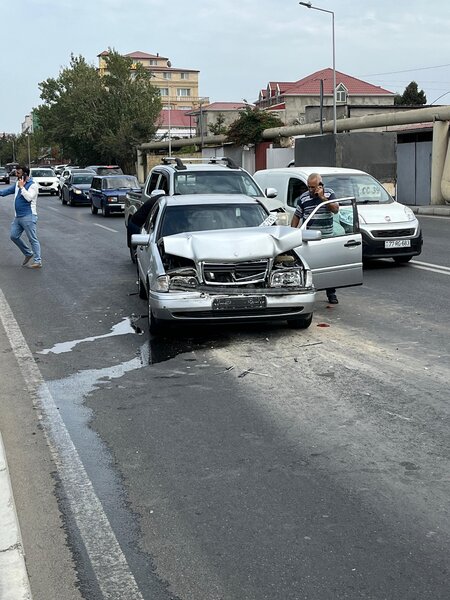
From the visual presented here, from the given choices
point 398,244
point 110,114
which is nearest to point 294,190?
point 398,244

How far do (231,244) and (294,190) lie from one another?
6.41 m

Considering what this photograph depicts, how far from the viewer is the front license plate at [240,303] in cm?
855

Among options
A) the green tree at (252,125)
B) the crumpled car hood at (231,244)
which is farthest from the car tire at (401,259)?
the green tree at (252,125)

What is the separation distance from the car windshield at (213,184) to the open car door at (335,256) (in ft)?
11.5

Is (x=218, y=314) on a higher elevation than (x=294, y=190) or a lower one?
lower

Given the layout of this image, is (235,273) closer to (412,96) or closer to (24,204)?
(24,204)

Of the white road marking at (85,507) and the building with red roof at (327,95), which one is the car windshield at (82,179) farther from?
the building with red roof at (327,95)

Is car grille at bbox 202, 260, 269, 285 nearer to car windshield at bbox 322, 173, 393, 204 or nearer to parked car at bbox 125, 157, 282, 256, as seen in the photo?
parked car at bbox 125, 157, 282, 256

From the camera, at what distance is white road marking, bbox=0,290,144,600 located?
12.5 feet

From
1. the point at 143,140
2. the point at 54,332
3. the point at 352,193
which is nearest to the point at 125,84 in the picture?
the point at 143,140

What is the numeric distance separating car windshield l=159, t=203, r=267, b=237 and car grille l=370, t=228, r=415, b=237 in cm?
418

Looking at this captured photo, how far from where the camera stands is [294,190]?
15.0 metres

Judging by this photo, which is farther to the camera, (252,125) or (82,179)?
(252,125)

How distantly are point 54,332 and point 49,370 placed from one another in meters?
1.79
